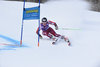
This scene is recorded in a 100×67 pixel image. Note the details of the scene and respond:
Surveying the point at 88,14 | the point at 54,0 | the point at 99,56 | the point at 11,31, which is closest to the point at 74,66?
the point at 99,56

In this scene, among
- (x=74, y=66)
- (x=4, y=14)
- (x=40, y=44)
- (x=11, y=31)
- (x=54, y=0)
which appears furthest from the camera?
(x=54, y=0)

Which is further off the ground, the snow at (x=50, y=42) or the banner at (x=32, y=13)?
the banner at (x=32, y=13)

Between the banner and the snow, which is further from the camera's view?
the banner

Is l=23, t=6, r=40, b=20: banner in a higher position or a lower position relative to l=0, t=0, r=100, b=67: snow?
higher

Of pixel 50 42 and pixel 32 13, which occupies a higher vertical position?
pixel 32 13

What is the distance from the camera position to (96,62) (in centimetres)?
393

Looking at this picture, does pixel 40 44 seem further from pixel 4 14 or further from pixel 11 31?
pixel 4 14

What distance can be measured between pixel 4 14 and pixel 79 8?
2907 mm

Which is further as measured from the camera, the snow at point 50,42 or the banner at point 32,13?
the banner at point 32,13

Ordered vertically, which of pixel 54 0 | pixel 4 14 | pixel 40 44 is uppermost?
pixel 54 0

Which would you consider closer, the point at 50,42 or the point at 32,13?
the point at 32,13

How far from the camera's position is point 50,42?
182 inches

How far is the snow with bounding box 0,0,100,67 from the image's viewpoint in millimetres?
3879

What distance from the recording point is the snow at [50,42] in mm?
3879
